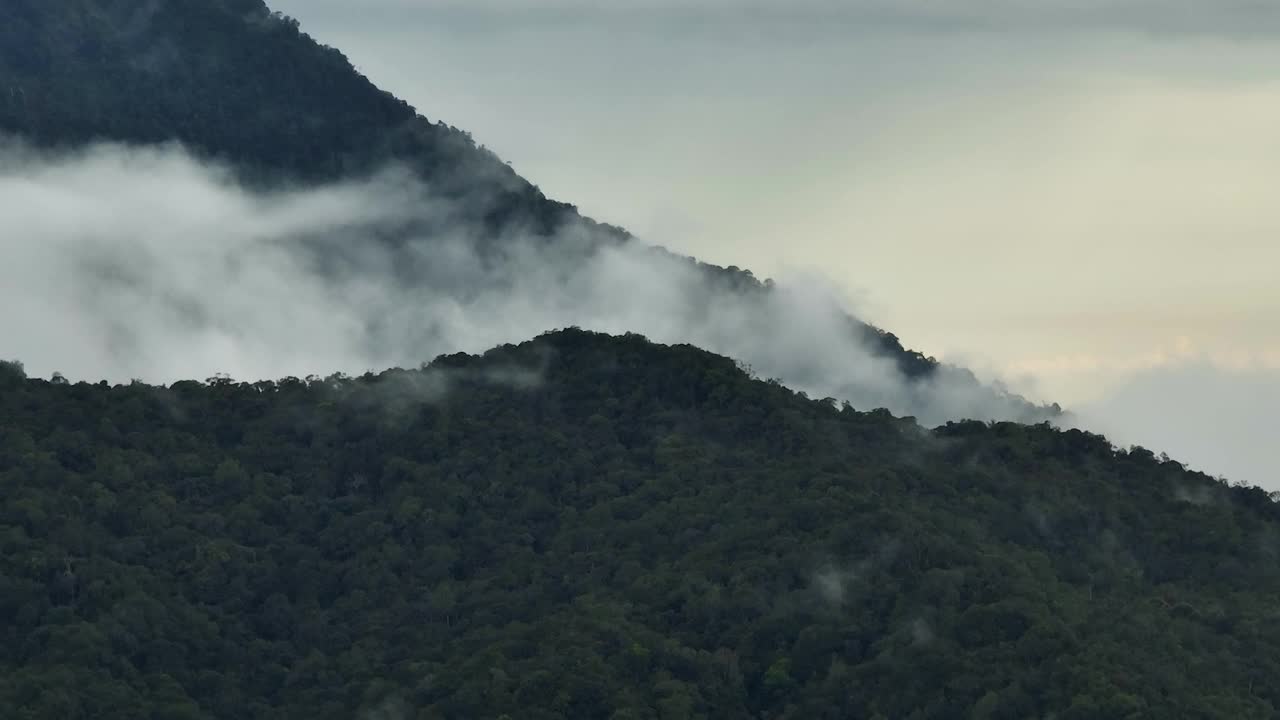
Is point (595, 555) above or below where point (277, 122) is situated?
below

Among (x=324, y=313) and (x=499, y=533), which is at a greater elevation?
(x=324, y=313)

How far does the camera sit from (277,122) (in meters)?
193

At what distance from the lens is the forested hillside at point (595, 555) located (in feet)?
337

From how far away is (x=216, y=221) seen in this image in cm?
19575

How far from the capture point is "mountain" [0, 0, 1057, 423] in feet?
620

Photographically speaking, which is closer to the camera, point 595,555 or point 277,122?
point 595,555

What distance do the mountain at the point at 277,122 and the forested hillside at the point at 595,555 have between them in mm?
55375

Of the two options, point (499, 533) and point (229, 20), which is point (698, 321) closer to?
point (229, 20)

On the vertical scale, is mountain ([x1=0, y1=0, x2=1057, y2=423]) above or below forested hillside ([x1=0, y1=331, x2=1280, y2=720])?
above

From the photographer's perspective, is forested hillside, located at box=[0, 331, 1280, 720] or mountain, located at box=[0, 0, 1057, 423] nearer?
forested hillside, located at box=[0, 331, 1280, 720]

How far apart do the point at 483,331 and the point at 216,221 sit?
21.7 meters

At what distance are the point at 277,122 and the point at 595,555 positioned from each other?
276 feet

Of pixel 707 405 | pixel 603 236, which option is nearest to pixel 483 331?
pixel 603 236

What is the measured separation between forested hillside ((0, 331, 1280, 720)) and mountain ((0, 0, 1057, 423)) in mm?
55375
